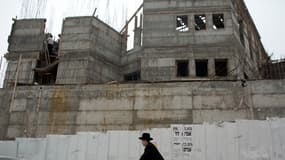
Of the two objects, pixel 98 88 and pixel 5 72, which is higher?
pixel 5 72

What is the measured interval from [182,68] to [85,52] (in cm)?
662

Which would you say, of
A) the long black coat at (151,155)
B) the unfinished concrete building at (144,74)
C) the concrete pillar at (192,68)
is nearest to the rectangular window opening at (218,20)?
the unfinished concrete building at (144,74)

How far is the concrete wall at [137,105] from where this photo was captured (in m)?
14.4

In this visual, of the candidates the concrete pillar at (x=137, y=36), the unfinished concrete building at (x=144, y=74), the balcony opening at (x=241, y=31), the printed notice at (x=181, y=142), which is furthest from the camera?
the concrete pillar at (x=137, y=36)

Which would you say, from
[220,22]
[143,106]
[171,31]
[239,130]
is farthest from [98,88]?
[220,22]

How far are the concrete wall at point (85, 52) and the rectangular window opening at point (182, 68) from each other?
491cm

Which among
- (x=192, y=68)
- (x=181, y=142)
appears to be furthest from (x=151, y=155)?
(x=192, y=68)

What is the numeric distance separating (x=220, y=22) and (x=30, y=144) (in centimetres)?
1543

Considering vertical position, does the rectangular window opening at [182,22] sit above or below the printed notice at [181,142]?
above

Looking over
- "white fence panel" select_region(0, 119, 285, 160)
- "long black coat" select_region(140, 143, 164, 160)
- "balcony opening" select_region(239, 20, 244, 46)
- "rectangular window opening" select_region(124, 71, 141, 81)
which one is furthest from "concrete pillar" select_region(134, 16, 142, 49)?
"long black coat" select_region(140, 143, 164, 160)

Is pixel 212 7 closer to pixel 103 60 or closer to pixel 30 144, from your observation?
pixel 103 60

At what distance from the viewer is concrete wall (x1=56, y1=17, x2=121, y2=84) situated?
19.1 meters

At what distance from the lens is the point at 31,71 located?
1995 cm

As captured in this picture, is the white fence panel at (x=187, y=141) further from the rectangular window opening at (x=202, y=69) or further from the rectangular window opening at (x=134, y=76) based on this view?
the rectangular window opening at (x=134, y=76)
